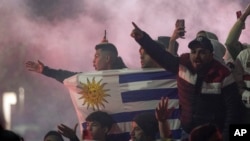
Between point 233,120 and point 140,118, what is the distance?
39.6 inches

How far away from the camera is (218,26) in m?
5.74

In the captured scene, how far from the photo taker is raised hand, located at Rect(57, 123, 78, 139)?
5824 mm

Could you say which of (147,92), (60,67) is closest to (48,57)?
(60,67)

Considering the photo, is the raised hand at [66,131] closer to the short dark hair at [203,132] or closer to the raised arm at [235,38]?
the short dark hair at [203,132]

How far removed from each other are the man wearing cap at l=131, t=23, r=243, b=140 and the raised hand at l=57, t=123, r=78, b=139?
123 centimetres

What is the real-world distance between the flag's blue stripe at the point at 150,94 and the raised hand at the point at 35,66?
1.09 metres

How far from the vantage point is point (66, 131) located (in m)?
5.85

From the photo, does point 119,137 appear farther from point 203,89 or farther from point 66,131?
point 203,89

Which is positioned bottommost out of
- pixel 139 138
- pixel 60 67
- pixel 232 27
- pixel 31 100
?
pixel 139 138

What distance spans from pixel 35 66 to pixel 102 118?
103 cm

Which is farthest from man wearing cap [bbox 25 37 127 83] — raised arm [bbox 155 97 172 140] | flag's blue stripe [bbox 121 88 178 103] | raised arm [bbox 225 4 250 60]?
raised arm [bbox 225 4 250 60]

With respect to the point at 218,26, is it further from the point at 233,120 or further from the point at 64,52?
the point at 64,52

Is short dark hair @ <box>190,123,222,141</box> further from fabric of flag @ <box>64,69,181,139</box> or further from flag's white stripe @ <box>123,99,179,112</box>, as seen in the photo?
flag's white stripe @ <box>123,99,179,112</box>

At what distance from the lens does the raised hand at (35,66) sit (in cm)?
602
